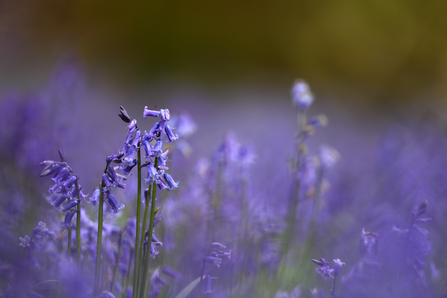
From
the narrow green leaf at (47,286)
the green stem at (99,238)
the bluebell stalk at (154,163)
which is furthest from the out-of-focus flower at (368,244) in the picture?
the narrow green leaf at (47,286)

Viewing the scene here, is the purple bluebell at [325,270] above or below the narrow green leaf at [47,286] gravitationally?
above

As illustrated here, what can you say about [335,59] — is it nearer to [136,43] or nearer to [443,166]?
[136,43]

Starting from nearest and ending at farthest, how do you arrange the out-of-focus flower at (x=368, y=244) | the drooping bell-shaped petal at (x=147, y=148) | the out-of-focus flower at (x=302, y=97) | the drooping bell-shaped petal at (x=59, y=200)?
the drooping bell-shaped petal at (x=147, y=148) < the drooping bell-shaped petal at (x=59, y=200) < the out-of-focus flower at (x=368, y=244) < the out-of-focus flower at (x=302, y=97)

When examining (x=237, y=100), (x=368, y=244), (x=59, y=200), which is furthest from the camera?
(x=237, y=100)

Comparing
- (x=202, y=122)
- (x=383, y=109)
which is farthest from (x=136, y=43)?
(x=383, y=109)

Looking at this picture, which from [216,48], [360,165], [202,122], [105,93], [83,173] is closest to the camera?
[83,173]

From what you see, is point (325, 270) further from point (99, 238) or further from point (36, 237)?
point (36, 237)

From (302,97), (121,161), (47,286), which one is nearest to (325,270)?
(121,161)

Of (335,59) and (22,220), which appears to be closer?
(22,220)

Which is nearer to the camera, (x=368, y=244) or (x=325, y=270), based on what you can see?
(x=325, y=270)

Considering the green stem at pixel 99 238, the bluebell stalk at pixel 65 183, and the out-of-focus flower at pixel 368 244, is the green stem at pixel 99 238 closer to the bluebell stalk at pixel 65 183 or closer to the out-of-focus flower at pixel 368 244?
the bluebell stalk at pixel 65 183

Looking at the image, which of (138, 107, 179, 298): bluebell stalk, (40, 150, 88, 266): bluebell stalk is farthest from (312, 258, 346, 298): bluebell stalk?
(40, 150, 88, 266): bluebell stalk
